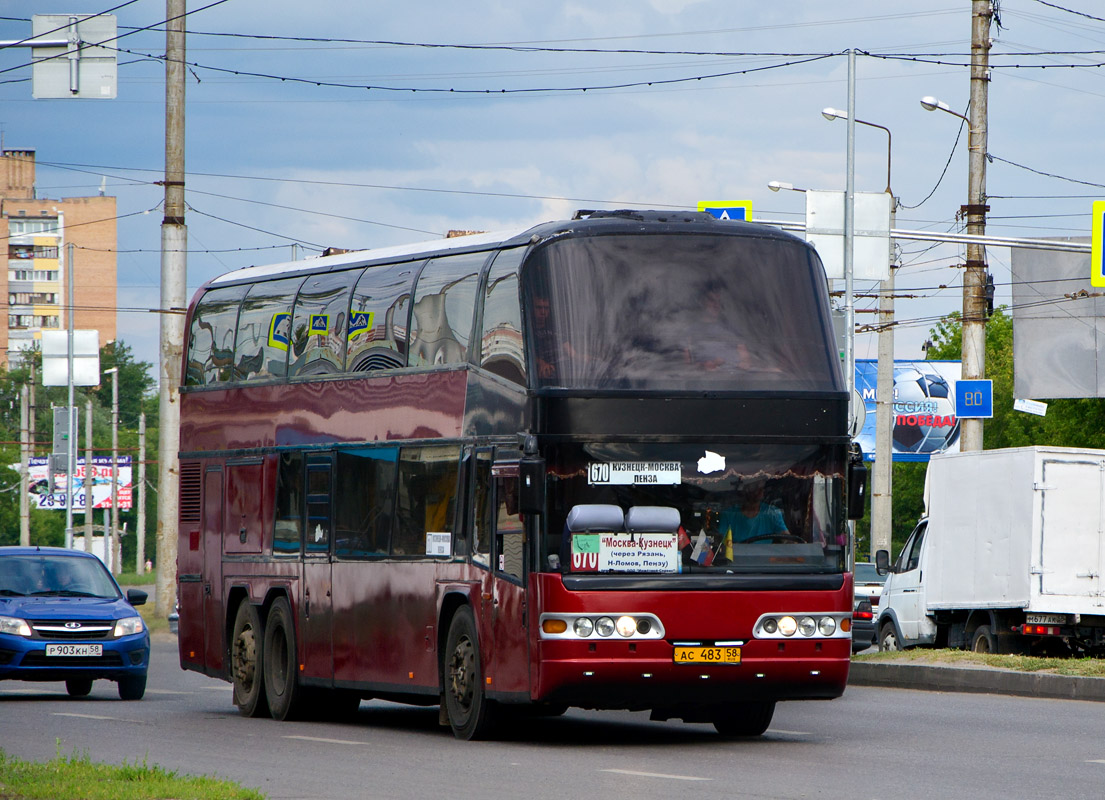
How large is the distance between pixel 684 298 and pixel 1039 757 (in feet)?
13.3

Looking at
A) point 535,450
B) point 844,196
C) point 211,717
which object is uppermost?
point 844,196

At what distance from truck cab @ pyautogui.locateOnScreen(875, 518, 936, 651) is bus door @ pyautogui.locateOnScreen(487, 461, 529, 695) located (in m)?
12.9

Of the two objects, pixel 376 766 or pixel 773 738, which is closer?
pixel 376 766

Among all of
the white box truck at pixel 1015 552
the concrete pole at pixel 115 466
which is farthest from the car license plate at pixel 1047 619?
the concrete pole at pixel 115 466

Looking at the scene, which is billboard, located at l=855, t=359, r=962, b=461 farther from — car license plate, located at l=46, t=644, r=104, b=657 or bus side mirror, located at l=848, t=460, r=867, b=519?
bus side mirror, located at l=848, t=460, r=867, b=519

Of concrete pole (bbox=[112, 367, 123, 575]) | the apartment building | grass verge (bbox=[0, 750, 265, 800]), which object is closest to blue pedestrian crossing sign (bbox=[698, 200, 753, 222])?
grass verge (bbox=[0, 750, 265, 800])

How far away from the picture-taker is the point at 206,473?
20.7 m

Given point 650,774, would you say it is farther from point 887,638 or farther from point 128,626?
point 887,638

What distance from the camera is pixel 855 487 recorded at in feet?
49.1

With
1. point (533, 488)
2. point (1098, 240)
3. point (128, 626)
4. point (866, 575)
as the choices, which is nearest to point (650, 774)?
point (533, 488)

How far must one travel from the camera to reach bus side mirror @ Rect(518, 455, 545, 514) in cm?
1396

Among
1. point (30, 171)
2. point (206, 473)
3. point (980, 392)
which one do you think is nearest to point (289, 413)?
point (206, 473)

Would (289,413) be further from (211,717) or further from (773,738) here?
(773,738)

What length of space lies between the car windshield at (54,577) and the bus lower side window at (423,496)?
23.9ft
